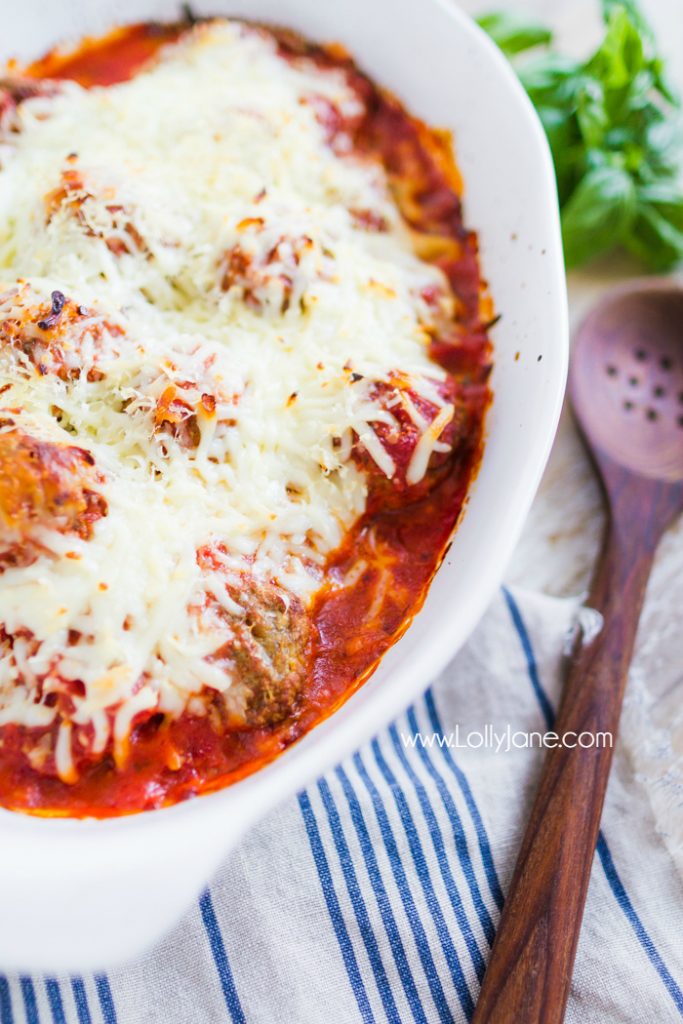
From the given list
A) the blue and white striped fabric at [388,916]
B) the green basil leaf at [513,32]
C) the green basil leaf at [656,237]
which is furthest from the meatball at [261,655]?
the green basil leaf at [513,32]

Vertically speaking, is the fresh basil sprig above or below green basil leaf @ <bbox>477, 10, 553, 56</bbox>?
below

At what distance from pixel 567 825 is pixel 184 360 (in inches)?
57.6

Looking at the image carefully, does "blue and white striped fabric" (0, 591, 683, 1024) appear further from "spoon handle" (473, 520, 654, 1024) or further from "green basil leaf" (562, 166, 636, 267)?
"green basil leaf" (562, 166, 636, 267)

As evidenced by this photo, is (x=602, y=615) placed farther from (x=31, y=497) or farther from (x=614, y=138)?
(x=614, y=138)

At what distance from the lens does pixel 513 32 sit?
11.8ft

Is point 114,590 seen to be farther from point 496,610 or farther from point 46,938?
point 496,610

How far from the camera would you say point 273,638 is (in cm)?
A: 219

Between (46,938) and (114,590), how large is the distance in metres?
0.68

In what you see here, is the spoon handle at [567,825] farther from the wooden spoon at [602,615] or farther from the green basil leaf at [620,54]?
the green basil leaf at [620,54]

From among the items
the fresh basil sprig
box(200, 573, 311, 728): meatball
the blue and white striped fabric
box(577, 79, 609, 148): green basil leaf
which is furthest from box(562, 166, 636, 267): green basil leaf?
box(200, 573, 311, 728): meatball

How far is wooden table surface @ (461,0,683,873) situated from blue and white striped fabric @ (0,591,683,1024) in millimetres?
65

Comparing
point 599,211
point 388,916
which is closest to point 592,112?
point 599,211

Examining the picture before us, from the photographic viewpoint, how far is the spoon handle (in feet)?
6.88

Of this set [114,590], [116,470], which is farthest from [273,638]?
[116,470]
